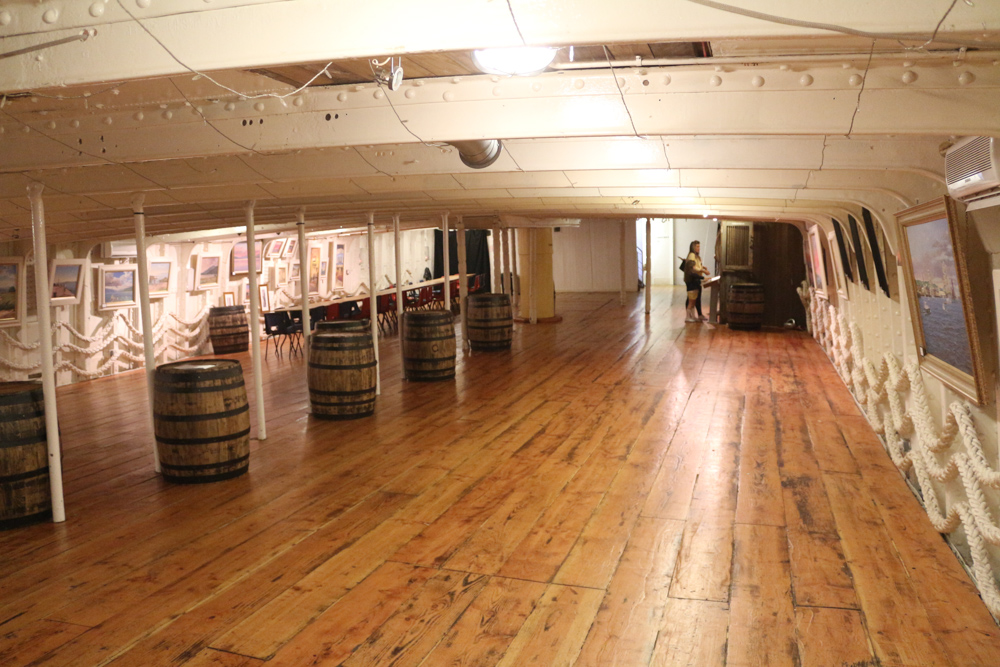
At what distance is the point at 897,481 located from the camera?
5176 millimetres

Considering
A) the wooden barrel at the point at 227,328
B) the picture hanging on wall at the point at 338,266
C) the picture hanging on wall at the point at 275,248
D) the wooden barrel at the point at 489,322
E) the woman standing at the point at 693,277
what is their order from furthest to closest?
1. the picture hanging on wall at the point at 338,266
2. the woman standing at the point at 693,277
3. the picture hanging on wall at the point at 275,248
4. the wooden barrel at the point at 227,328
5. the wooden barrel at the point at 489,322

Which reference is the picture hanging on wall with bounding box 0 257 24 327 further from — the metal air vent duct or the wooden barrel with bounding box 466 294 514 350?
the metal air vent duct

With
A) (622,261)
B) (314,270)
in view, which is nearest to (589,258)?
(622,261)

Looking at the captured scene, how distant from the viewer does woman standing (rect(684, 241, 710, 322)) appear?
48.8 feet

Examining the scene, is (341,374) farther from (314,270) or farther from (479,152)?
(314,270)

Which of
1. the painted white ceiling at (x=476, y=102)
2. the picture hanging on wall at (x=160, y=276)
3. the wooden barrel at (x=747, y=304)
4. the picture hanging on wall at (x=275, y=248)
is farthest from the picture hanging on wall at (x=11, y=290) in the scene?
the wooden barrel at (x=747, y=304)

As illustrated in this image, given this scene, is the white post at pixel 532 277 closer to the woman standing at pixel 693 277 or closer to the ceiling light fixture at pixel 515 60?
the woman standing at pixel 693 277

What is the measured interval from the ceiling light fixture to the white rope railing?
8.12ft

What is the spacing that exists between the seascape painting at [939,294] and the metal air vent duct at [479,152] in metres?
2.48

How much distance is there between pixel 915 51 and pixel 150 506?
4828 millimetres

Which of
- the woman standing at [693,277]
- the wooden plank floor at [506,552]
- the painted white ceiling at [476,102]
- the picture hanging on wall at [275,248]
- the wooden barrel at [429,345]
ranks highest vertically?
the picture hanging on wall at [275,248]

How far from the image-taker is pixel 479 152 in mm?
4789

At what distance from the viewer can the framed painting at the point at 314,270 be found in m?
15.5

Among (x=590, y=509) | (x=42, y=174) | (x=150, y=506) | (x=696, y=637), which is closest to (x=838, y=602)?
(x=696, y=637)
